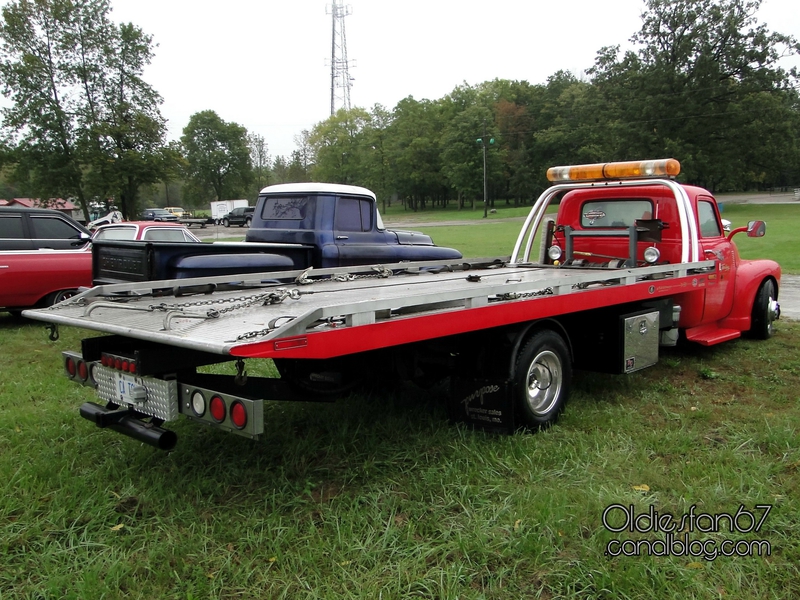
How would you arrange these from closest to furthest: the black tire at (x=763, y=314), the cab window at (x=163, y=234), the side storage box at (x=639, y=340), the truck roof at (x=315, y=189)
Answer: the side storage box at (x=639, y=340) → the black tire at (x=763, y=314) → the truck roof at (x=315, y=189) → the cab window at (x=163, y=234)

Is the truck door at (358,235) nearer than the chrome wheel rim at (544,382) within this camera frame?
No

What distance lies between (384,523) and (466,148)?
2675 inches

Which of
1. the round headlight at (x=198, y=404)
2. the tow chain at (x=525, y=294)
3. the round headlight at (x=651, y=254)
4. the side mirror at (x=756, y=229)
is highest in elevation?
the side mirror at (x=756, y=229)

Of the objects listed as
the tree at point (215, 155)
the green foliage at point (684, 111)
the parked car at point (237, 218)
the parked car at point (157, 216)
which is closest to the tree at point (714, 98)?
the green foliage at point (684, 111)

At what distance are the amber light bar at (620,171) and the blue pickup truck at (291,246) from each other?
8.61 ft

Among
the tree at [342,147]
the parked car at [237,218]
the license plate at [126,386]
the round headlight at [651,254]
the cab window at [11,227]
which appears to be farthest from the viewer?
the tree at [342,147]

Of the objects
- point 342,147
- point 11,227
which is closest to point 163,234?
point 11,227

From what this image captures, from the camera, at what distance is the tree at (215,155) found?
7319 cm

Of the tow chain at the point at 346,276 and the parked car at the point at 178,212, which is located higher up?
the parked car at the point at 178,212

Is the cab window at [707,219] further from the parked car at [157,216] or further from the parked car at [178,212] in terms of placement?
the parked car at [178,212]

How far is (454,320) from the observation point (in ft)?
12.4

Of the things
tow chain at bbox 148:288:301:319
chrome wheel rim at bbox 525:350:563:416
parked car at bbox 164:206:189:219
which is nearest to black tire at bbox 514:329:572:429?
chrome wheel rim at bbox 525:350:563:416

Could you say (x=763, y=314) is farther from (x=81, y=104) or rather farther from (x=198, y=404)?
(x=81, y=104)

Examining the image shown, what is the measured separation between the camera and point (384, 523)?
3486 millimetres
